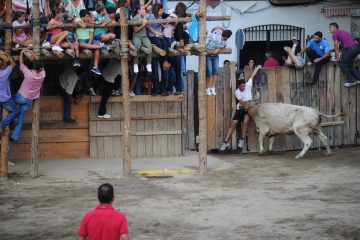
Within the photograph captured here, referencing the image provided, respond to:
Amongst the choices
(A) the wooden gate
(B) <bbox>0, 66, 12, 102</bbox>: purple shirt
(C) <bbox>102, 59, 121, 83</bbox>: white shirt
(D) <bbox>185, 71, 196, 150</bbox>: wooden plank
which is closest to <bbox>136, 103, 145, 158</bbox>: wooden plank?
(A) the wooden gate

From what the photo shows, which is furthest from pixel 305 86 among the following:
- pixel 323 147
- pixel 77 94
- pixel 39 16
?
pixel 39 16

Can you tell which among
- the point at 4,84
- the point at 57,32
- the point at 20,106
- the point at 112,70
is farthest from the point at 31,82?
the point at 112,70

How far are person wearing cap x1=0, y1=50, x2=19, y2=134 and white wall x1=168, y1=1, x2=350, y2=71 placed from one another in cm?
772

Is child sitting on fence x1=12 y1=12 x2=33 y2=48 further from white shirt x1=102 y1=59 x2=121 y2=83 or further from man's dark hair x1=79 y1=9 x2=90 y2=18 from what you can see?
white shirt x1=102 y1=59 x2=121 y2=83

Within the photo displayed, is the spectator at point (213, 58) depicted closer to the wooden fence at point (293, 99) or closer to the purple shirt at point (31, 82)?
the wooden fence at point (293, 99)

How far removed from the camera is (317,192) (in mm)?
14977

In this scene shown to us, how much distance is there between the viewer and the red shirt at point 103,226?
852 centimetres

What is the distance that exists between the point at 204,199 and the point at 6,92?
4.37 meters

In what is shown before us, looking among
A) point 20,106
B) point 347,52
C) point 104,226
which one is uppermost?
point 347,52

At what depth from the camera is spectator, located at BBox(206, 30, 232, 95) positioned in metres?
17.7

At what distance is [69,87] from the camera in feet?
59.1

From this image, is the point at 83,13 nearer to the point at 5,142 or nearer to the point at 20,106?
the point at 20,106

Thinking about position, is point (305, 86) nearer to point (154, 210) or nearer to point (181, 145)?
point (181, 145)

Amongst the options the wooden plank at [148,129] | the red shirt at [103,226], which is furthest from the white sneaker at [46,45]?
the red shirt at [103,226]
